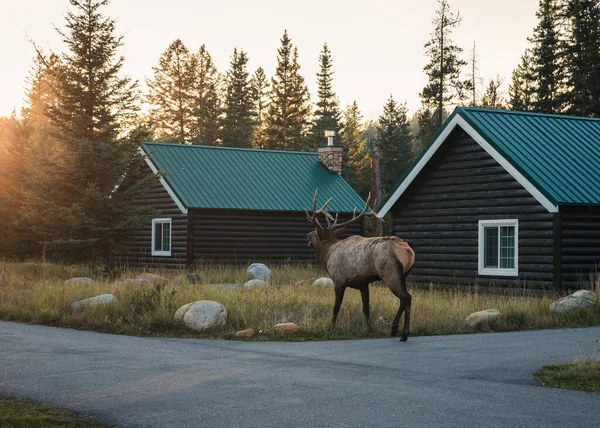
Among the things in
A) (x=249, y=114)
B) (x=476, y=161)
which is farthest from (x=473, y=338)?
(x=249, y=114)

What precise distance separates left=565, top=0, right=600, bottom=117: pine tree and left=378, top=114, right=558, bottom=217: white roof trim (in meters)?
30.6

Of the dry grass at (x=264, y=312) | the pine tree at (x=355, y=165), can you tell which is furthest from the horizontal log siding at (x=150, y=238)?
the pine tree at (x=355, y=165)

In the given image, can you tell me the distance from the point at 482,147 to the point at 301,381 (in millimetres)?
14341

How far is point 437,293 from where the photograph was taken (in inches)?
898

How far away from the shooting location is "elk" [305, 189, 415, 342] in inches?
570

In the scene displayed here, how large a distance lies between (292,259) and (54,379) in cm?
2550

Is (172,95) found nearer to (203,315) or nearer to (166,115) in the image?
(166,115)

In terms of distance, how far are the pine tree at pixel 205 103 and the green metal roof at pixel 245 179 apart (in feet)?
109

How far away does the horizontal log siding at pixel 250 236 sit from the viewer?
32.8m

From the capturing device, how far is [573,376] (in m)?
10.5

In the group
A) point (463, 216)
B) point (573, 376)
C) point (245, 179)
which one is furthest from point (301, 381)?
point (245, 179)

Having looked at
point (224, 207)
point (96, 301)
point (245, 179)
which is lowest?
point (96, 301)

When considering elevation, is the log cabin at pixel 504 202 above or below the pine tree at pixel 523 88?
below

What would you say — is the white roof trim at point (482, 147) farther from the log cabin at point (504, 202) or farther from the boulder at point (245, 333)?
the boulder at point (245, 333)
